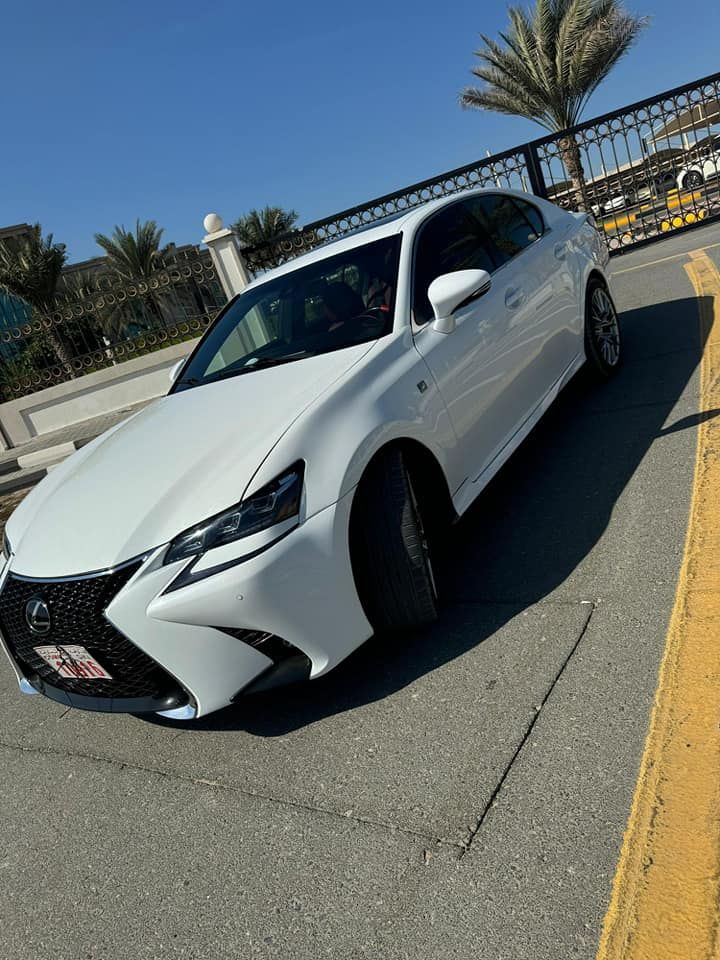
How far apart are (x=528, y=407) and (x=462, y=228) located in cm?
102

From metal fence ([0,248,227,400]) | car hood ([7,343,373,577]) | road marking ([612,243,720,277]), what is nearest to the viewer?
car hood ([7,343,373,577])

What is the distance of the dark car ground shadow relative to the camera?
2719 millimetres

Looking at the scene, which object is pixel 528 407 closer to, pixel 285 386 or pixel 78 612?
pixel 285 386

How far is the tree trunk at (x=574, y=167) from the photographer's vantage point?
42.3 ft

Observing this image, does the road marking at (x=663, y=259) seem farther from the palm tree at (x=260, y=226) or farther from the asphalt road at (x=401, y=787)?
the palm tree at (x=260, y=226)

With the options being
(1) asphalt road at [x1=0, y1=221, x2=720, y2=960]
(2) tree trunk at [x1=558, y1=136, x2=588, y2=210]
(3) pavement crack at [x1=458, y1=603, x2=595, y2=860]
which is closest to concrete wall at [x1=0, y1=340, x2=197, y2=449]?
(2) tree trunk at [x1=558, y1=136, x2=588, y2=210]

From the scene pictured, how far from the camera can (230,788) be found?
239 cm

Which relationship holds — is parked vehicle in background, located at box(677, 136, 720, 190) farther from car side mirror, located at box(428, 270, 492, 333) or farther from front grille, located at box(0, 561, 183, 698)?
front grille, located at box(0, 561, 183, 698)

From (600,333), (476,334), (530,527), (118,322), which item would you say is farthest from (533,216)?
(118,322)

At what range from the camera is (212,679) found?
2336mm

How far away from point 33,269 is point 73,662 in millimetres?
19136

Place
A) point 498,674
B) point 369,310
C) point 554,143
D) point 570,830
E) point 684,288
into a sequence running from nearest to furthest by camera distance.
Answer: point 570,830, point 498,674, point 369,310, point 684,288, point 554,143

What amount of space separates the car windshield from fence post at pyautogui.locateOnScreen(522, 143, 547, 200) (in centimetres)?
1014

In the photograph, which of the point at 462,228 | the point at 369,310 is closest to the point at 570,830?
the point at 369,310
